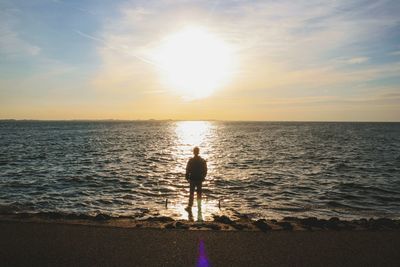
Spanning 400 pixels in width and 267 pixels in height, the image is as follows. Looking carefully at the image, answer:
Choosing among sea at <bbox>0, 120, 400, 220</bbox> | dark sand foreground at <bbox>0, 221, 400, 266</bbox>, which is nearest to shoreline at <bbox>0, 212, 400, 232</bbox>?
dark sand foreground at <bbox>0, 221, 400, 266</bbox>

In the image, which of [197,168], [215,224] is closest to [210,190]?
[197,168]

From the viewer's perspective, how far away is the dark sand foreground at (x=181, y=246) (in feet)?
28.8

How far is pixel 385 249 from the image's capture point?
31.9 feet

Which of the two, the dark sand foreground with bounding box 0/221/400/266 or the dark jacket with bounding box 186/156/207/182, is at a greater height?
the dark jacket with bounding box 186/156/207/182

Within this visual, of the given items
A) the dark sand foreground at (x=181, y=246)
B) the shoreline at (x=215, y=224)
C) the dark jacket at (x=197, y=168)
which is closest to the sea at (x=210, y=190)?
the dark jacket at (x=197, y=168)

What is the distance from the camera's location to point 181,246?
9773 mm

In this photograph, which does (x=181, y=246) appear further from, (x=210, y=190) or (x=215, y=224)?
(x=210, y=190)

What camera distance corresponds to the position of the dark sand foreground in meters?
8.78

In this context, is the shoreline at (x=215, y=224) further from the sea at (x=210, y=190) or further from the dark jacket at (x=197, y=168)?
the dark jacket at (x=197, y=168)

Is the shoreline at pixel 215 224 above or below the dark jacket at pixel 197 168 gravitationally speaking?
below

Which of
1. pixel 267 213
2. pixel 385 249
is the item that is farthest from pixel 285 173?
pixel 385 249

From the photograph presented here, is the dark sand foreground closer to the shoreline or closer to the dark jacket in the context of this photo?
the shoreline

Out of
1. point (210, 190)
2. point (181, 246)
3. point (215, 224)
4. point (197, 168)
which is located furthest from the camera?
point (210, 190)

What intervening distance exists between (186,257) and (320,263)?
296cm
